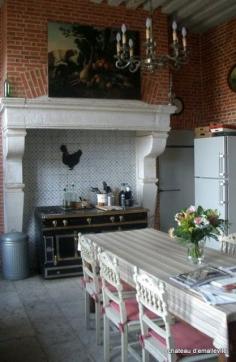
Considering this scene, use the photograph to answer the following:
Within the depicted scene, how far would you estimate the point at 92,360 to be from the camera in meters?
3.30

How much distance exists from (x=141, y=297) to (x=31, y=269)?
3.74 meters

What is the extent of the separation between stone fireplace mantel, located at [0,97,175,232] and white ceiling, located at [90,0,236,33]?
139 cm

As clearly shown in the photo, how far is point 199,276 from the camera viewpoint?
268 cm

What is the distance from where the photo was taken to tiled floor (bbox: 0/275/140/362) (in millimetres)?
3427

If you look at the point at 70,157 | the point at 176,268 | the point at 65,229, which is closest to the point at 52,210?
the point at 65,229

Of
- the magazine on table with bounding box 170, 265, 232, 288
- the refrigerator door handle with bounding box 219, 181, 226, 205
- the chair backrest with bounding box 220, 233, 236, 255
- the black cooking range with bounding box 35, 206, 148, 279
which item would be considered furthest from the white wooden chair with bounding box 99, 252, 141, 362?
the refrigerator door handle with bounding box 219, 181, 226, 205

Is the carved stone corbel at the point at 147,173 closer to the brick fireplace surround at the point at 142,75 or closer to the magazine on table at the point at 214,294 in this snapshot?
the brick fireplace surround at the point at 142,75

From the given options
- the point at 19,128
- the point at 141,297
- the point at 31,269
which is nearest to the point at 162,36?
the point at 19,128

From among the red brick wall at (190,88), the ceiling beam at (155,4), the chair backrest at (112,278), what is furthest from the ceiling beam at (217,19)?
the chair backrest at (112,278)

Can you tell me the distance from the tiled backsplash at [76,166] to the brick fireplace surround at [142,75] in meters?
0.47

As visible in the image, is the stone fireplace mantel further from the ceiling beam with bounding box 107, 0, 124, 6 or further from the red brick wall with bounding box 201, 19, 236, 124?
the ceiling beam with bounding box 107, 0, 124, 6

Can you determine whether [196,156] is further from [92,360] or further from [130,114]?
[92,360]

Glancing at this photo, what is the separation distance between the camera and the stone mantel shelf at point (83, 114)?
521 cm

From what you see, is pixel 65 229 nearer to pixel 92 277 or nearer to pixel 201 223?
pixel 92 277
